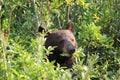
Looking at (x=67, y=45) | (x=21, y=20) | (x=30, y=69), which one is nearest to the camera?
(x=30, y=69)

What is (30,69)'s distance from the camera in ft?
13.4

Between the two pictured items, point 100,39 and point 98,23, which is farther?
point 98,23

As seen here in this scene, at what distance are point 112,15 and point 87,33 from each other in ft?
3.51

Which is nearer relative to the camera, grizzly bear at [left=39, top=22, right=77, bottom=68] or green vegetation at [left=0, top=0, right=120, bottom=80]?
A: grizzly bear at [left=39, top=22, right=77, bottom=68]

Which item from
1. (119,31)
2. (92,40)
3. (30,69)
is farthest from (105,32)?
(30,69)

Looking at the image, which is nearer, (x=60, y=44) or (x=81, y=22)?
(x=60, y=44)

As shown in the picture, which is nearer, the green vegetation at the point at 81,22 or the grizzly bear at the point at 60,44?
the grizzly bear at the point at 60,44

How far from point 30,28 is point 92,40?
104cm

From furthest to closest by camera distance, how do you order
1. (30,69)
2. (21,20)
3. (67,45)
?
(21,20)
(67,45)
(30,69)

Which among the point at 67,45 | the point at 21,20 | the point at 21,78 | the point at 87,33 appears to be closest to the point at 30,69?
the point at 21,78

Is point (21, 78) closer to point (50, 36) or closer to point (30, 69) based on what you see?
point (30, 69)

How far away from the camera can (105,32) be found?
326 inches

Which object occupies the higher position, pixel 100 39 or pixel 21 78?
pixel 21 78

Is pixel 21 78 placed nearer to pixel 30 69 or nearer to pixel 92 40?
pixel 30 69
